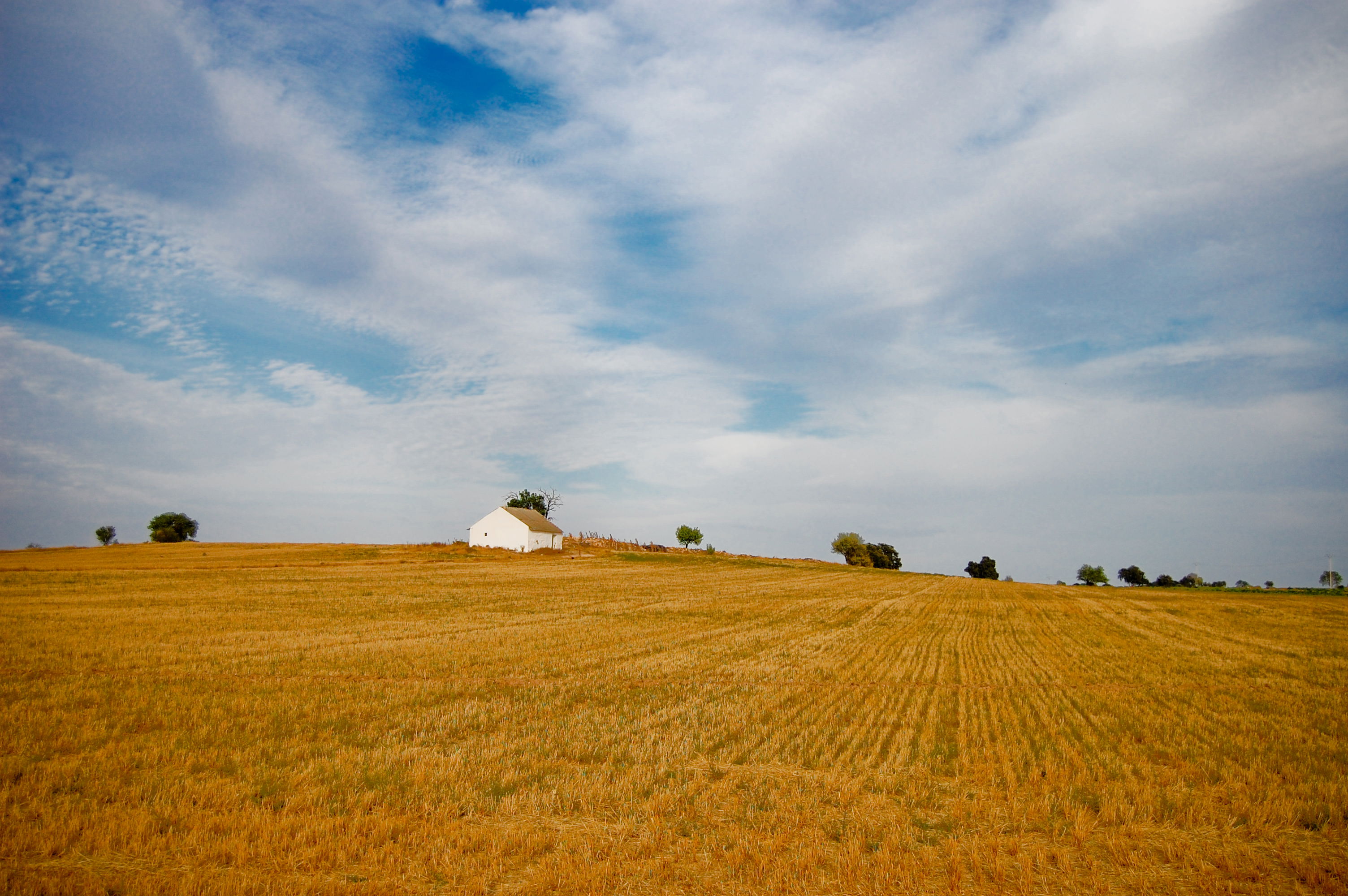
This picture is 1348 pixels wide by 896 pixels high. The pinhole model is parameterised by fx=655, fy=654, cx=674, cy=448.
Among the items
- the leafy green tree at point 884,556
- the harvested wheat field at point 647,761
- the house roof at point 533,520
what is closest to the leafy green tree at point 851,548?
the leafy green tree at point 884,556

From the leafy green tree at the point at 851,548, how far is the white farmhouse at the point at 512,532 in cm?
6748

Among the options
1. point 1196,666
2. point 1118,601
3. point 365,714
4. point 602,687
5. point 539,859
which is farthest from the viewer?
point 1118,601

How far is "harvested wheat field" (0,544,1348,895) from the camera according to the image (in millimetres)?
6820

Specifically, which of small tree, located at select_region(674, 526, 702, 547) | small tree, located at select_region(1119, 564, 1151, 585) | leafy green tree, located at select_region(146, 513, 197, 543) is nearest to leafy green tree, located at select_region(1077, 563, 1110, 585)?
small tree, located at select_region(1119, 564, 1151, 585)

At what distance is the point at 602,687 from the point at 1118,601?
151 feet

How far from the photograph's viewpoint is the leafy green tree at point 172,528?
350 ft

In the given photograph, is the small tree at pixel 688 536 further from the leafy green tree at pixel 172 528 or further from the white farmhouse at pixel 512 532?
the leafy green tree at pixel 172 528

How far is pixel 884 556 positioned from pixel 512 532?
95.3m

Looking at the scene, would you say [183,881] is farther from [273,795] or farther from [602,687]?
[602,687]

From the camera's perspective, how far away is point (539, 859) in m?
6.90

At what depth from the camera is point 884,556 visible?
150750 millimetres

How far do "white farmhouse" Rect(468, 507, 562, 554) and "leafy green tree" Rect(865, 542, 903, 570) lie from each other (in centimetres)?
7933

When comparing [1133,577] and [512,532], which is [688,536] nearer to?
[512,532]

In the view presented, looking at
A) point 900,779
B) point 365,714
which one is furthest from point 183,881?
point 900,779
